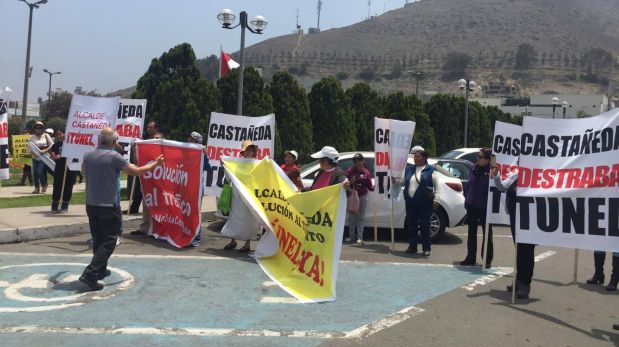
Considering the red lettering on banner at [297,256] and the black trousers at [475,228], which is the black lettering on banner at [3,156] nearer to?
the red lettering on banner at [297,256]

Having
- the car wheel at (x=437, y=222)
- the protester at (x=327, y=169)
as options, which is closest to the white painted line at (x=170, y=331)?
the protester at (x=327, y=169)

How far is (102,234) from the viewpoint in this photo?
21.3 feet

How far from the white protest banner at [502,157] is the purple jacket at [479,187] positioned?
0.14m

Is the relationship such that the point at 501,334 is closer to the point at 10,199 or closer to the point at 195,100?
the point at 10,199

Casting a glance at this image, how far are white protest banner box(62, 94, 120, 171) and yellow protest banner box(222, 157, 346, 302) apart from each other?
134 inches

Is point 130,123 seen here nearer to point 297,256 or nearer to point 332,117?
point 297,256

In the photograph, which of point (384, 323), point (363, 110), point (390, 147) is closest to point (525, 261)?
point (384, 323)

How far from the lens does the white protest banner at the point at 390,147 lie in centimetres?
975

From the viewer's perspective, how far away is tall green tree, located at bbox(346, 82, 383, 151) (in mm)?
28531

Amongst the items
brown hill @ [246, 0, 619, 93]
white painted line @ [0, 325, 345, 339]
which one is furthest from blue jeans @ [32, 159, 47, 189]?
brown hill @ [246, 0, 619, 93]

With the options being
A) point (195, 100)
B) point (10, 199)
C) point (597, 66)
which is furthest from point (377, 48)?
point (10, 199)

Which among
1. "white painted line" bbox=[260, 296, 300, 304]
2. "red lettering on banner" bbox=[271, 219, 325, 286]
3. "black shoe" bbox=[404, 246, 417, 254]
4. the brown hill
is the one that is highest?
the brown hill

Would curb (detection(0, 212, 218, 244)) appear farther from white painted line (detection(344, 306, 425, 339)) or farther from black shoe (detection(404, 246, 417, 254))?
white painted line (detection(344, 306, 425, 339))

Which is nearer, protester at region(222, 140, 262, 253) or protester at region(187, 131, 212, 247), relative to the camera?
protester at region(222, 140, 262, 253)
